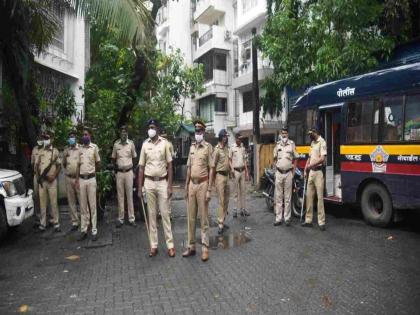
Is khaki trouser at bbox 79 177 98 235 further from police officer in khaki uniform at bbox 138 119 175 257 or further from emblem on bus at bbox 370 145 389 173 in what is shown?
emblem on bus at bbox 370 145 389 173

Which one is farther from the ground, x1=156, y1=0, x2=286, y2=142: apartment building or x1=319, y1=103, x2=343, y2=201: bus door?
x1=156, y1=0, x2=286, y2=142: apartment building

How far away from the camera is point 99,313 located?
457 cm

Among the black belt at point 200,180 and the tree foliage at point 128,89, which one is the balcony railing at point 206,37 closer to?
the tree foliage at point 128,89

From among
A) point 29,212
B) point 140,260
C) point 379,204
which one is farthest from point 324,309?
point 29,212

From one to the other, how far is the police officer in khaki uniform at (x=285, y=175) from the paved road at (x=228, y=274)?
1.87ft

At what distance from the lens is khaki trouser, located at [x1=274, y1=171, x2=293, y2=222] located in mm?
8938

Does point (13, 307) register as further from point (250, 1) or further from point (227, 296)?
point (250, 1)

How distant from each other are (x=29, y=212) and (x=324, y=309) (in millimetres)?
6177

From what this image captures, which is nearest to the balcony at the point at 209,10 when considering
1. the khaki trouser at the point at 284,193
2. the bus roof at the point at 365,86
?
the bus roof at the point at 365,86

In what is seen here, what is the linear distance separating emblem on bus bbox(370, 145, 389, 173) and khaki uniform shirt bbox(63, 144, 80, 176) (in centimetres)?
584

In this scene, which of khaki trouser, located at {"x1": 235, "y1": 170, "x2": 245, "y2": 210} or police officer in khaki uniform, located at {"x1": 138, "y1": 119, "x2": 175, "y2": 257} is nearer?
police officer in khaki uniform, located at {"x1": 138, "y1": 119, "x2": 175, "y2": 257}

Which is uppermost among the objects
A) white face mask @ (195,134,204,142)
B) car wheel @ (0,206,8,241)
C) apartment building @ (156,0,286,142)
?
apartment building @ (156,0,286,142)

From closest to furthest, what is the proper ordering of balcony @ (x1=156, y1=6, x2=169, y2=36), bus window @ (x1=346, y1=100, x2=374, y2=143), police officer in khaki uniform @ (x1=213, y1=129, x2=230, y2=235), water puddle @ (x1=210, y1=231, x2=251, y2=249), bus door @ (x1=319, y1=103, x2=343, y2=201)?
water puddle @ (x1=210, y1=231, x2=251, y2=249), police officer in khaki uniform @ (x1=213, y1=129, x2=230, y2=235), bus window @ (x1=346, y1=100, x2=374, y2=143), bus door @ (x1=319, y1=103, x2=343, y2=201), balcony @ (x1=156, y1=6, x2=169, y2=36)

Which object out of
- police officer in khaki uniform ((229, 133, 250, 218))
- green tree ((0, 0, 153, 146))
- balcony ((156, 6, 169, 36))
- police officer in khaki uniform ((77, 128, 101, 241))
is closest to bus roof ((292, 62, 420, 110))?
police officer in khaki uniform ((229, 133, 250, 218))
